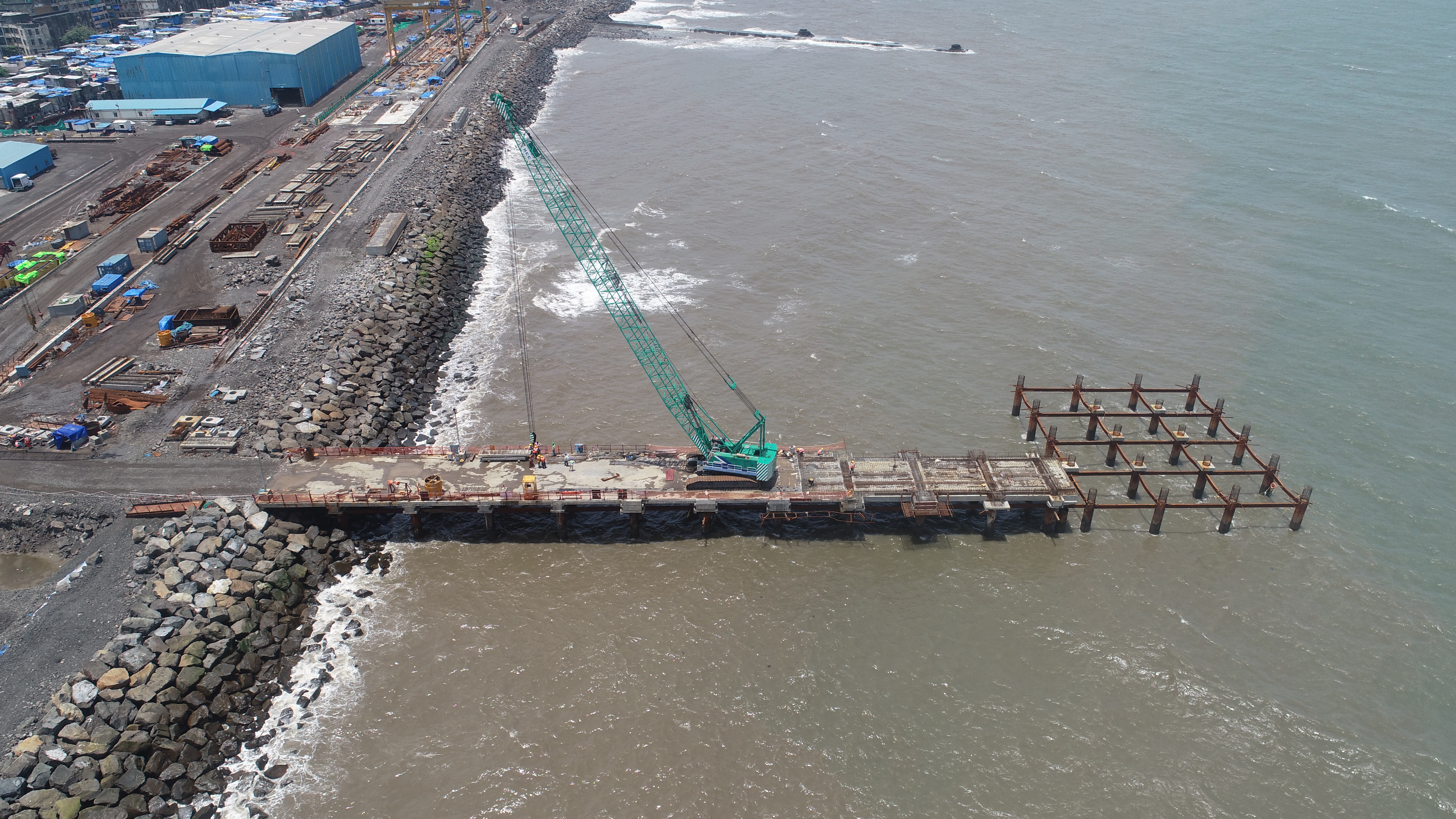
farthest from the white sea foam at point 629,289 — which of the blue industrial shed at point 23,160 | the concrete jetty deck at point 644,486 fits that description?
the blue industrial shed at point 23,160

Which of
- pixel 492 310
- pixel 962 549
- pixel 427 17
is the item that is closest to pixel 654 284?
pixel 492 310

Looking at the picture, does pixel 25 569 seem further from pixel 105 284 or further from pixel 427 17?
pixel 427 17

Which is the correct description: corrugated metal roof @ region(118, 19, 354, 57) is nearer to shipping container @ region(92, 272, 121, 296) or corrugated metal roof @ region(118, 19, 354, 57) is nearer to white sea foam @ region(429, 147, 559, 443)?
white sea foam @ region(429, 147, 559, 443)

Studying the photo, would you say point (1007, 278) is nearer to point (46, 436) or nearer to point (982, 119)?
point (982, 119)

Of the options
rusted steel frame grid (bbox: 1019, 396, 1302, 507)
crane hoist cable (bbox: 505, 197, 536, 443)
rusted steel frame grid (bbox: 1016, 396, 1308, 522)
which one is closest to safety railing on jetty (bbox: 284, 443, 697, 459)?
crane hoist cable (bbox: 505, 197, 536, 443)

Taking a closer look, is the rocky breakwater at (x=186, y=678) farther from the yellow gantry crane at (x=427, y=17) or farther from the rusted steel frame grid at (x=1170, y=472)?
the yellow gantry crane at (x=427, y=17)

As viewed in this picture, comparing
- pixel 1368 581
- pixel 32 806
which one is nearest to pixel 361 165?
pixel 32 806
